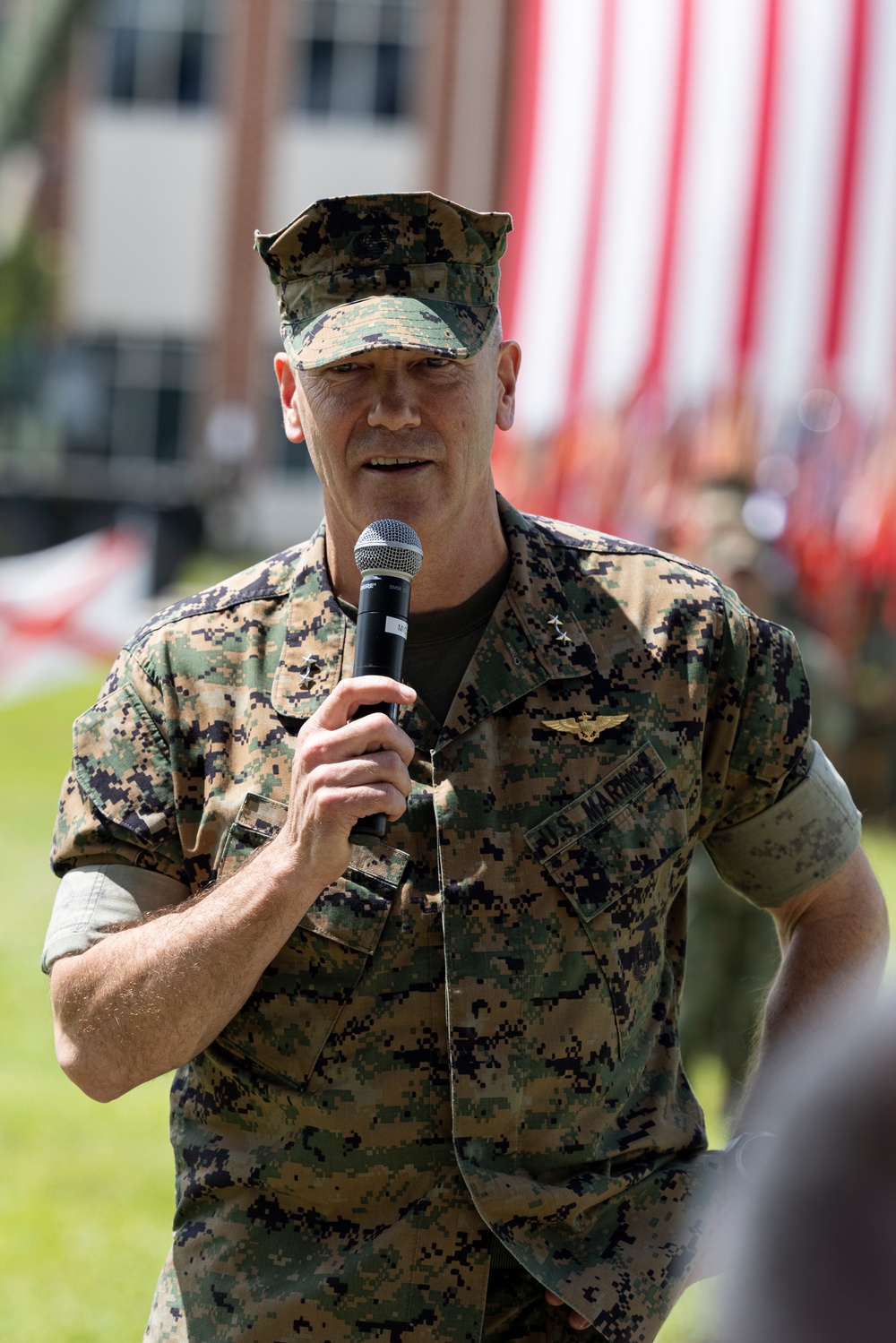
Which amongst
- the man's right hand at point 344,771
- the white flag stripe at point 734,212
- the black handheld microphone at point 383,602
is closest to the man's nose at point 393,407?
the black handheld microphone at point 383,602

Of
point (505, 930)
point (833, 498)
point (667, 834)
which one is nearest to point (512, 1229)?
point (505, 930)

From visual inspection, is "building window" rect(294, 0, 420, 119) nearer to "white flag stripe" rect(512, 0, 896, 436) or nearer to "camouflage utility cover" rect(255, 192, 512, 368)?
"white flag stripe" rect(512, 0, 896, 436)

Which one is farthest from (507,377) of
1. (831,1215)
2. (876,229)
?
(876,229)

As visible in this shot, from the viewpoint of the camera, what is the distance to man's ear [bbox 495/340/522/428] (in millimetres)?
2730

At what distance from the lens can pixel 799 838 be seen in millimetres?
2660

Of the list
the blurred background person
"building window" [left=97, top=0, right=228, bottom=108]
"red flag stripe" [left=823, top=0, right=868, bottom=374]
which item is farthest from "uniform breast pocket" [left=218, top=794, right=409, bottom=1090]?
"building window" [left=97, top=0, right=228, bottom=108]

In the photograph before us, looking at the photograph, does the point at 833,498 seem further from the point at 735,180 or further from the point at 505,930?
the point at 505,930

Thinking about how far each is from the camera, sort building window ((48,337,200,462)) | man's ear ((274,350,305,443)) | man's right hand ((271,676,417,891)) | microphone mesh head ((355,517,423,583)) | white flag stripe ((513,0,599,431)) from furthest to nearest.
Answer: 1. building window ((48,337,200,462))
2. white flag stripe ((513,0,599,431))
3. man's ear ((274,350,305,443))
4. microphone mesh head ((355,517,423,583))
5. man's right hand ((271,676,417,891))

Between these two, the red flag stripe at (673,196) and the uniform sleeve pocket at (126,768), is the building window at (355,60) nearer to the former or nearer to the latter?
the red flag stripe at (673,196)

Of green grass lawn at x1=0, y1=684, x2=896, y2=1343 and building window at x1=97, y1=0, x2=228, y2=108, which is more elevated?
building window at x1=97, y1=0, x2=228, y2=108

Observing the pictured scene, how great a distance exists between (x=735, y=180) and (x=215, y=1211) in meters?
8.46

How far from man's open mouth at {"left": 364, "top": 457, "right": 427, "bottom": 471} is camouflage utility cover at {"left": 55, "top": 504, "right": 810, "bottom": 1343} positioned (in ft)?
0.92

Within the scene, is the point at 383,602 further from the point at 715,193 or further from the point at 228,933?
the point at 715,193

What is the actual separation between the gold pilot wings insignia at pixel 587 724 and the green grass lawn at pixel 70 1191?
Result: 183 cm
